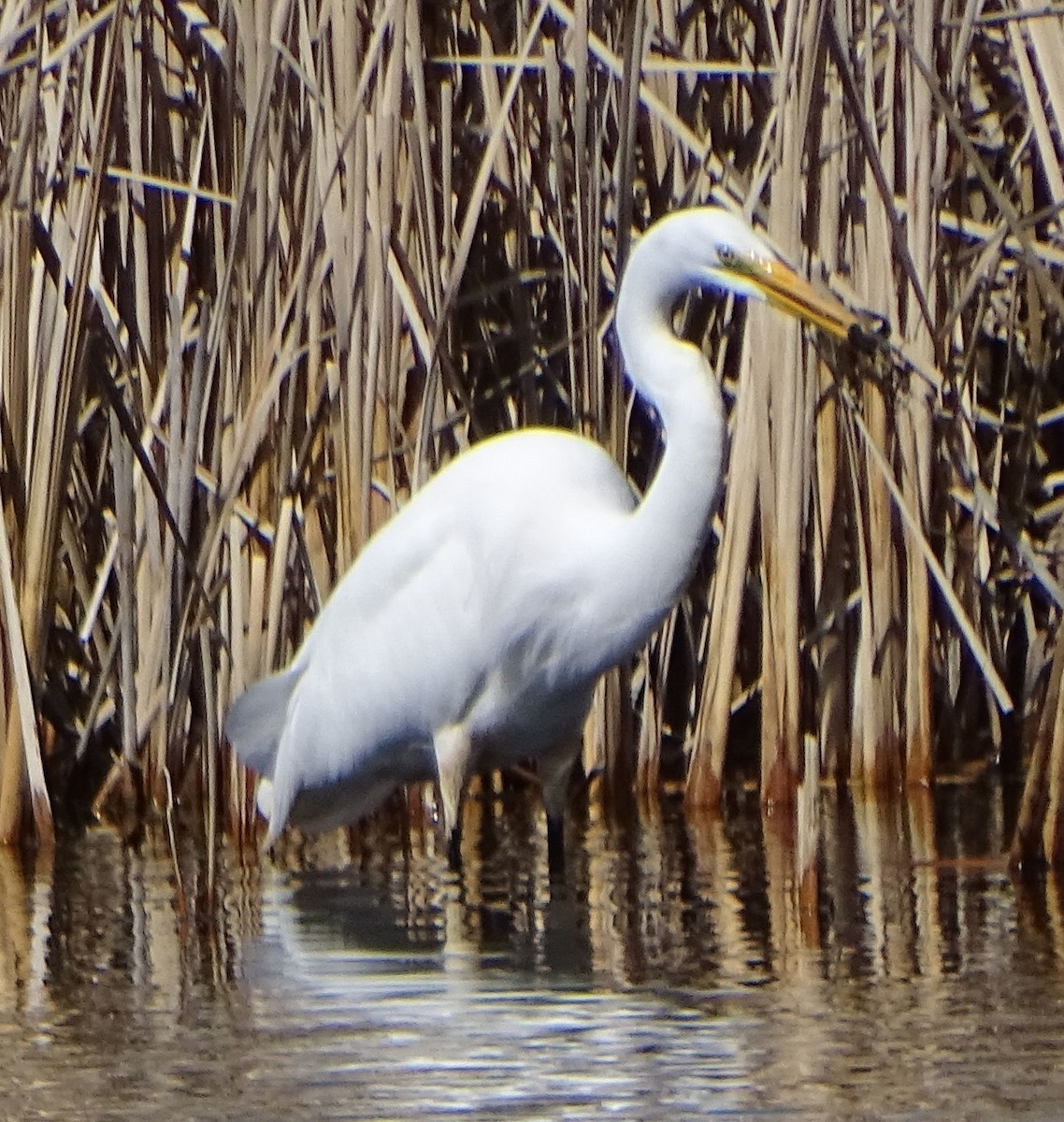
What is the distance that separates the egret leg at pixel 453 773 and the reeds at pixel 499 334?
0.49 meters

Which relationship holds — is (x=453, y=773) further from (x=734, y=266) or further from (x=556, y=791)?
(x=734, y=266)

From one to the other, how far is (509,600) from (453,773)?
365 mm

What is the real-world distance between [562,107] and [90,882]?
1948 millimetres

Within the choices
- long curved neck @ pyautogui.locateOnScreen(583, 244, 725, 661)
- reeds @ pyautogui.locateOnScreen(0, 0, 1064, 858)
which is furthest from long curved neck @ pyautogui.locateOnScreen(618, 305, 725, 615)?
reeds @ pyautogui.locateOnScreen(0, 0, 1064, 858)

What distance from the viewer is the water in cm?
293

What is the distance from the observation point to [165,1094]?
2967 millimetres

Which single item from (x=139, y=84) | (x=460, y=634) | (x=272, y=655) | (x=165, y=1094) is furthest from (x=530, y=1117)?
(x=139, y=84)

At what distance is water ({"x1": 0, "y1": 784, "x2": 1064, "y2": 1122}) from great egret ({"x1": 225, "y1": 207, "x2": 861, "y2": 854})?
0.80 ft

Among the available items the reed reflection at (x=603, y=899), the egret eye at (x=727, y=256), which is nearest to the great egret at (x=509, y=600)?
the egret eye at (x=727, y=256)

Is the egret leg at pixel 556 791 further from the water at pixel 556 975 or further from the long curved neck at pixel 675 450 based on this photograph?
the long curved neck at pixel 675 450

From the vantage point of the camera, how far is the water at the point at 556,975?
9.61ft

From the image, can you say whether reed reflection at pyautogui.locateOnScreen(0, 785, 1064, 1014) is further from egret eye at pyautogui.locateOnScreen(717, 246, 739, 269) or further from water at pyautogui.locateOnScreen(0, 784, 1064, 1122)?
egret eye at pyautogui.locateOnScreen(717, 246, 739, 269)

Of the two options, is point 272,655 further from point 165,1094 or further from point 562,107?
point 165,1094

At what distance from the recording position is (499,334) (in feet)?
17.4
